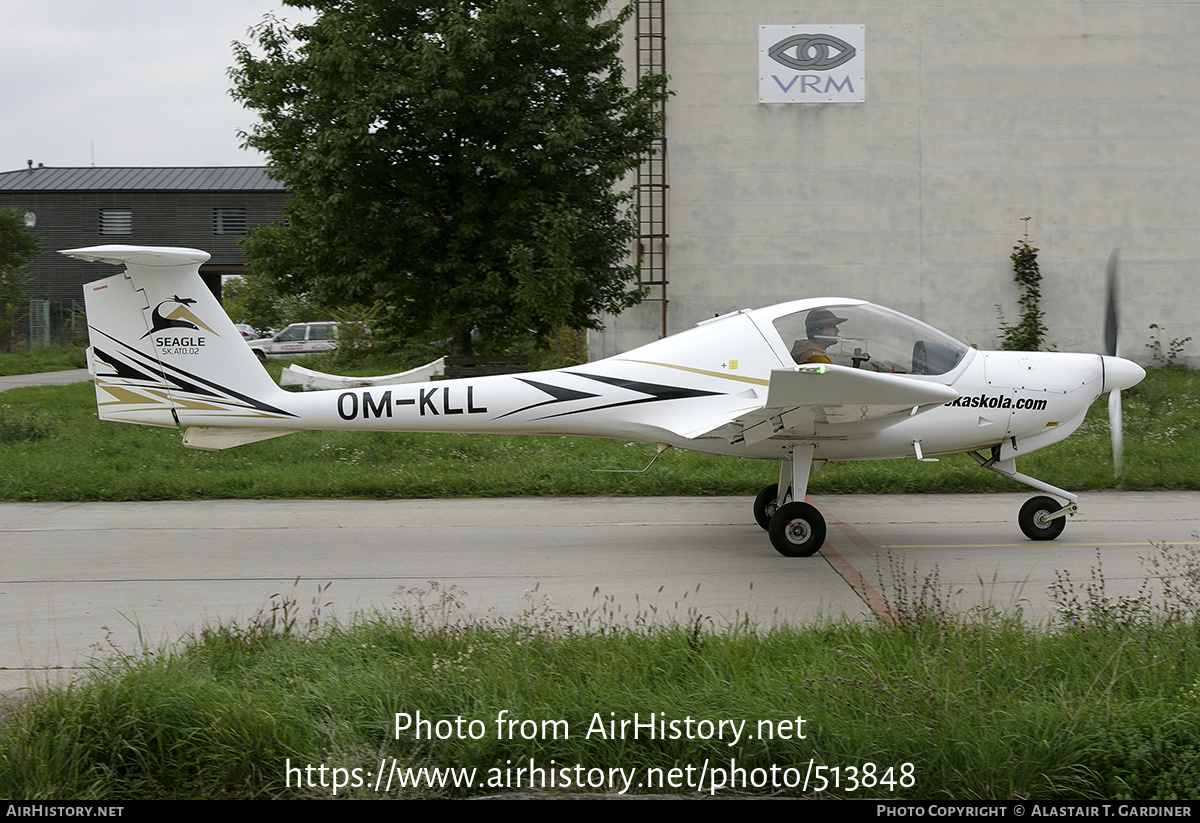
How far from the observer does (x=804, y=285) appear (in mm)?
20297

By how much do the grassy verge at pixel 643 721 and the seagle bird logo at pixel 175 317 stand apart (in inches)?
166

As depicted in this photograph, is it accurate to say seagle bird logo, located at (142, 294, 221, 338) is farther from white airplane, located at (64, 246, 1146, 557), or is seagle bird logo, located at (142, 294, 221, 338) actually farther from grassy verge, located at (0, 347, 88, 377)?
grassy verge, located at (0, 347, 88, 377)

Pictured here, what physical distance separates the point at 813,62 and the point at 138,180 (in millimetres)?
41867

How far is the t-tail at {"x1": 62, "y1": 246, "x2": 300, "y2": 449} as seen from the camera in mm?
7918

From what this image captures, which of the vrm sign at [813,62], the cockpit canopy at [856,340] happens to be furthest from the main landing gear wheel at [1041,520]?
the vrm sign at [813,62]

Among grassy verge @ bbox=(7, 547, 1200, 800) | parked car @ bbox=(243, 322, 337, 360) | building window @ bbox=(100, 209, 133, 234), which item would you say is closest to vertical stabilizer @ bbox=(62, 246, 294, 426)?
grassy verge @ bbox=(7, 547, 1200, 800)

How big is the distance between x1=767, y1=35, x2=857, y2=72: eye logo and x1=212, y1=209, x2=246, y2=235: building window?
36478mm

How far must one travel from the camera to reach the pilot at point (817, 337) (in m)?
7.89

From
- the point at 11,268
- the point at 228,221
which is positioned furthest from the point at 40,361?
the point at 228,221

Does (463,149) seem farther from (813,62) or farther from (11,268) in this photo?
(11,268)

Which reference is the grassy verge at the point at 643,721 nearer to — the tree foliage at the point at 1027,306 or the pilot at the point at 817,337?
the pilot at the point at 817,337

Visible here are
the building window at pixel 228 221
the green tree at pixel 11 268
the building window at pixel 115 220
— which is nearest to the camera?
the green tree at pixel 11 268

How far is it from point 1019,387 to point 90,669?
287 inches

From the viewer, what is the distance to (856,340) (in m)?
7.90
